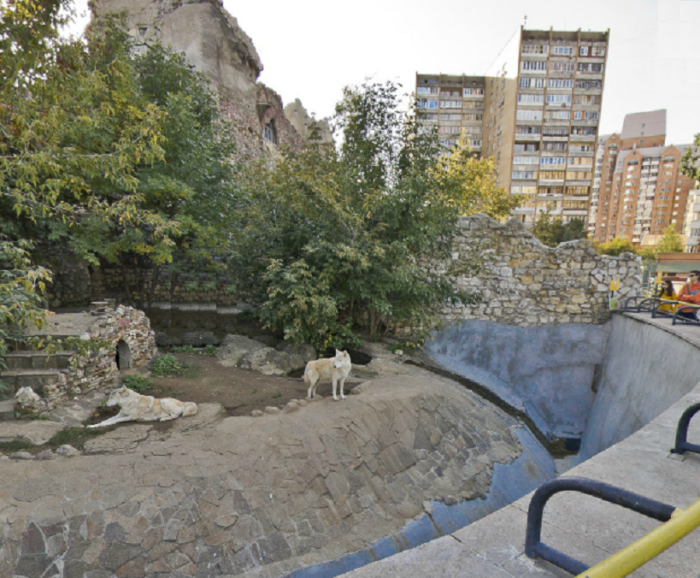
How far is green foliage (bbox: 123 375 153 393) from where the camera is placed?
6.80 metres

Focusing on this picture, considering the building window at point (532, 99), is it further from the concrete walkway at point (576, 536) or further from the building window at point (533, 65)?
the concrete walkway at point (576, 536)

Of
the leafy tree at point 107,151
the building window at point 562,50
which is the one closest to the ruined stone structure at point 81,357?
the leafy tree at point 107,151

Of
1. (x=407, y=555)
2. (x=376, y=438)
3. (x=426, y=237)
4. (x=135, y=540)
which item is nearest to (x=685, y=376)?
(x=376, y=438)

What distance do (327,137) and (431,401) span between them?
3401cm

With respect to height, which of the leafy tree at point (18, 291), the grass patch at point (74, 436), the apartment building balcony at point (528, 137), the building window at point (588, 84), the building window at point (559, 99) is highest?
the building window at point (588, 84)

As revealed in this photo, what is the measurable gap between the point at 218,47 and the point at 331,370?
20.3 m

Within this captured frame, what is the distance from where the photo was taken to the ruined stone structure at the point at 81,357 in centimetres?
575

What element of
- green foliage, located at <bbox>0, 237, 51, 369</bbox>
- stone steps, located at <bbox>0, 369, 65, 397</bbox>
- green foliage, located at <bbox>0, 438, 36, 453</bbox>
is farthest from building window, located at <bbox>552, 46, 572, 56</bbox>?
green foliage, located at <bbox>0, 438, 36, 453</bbox>

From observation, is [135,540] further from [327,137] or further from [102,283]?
[327,137]

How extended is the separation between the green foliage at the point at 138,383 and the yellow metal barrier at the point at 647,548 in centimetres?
752

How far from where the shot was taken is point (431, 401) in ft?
22.7

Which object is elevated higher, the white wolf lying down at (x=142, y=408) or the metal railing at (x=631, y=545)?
the metal railing at (x=631, y=545)

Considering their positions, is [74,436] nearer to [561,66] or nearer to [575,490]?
[575,490]

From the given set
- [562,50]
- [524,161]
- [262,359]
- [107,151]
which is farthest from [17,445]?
[562,50]
